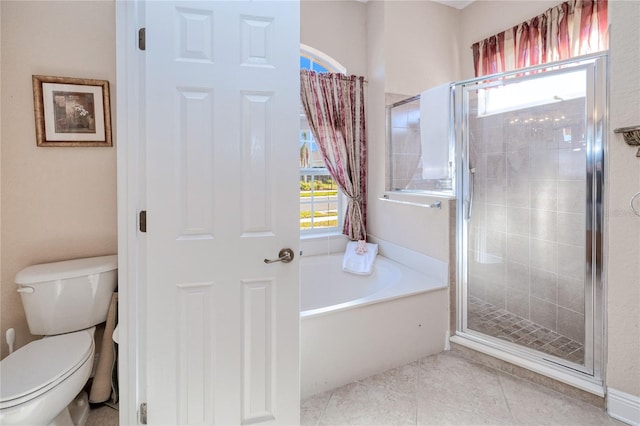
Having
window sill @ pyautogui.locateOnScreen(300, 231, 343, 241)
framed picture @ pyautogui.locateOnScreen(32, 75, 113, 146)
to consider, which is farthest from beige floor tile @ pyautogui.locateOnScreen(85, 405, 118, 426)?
window sill @ pyautogui.locateOnScreen(300, 231, 343, 241)

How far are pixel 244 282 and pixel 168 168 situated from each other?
57cm

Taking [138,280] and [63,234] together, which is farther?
[63,234]

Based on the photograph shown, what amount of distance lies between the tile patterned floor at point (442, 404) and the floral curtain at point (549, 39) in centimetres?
236

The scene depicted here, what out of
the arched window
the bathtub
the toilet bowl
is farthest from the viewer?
the arched window

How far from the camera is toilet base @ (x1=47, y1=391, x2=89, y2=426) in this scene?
153 cm

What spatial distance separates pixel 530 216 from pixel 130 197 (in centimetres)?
258

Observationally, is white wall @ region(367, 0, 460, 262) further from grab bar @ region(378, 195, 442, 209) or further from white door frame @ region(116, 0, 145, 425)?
white door frame @ region(116, 0, 145, 425)

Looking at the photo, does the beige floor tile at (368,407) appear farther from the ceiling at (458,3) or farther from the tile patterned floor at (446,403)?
the ceiling at (458,3)

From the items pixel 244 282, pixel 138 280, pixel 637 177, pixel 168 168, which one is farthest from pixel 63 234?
pixel 637 177

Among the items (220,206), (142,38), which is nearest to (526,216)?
(220,206)

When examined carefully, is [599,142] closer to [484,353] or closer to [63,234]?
[484,353]

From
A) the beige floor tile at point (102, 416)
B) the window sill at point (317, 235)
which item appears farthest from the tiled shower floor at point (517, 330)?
the beige floor tile at point (102, 416)

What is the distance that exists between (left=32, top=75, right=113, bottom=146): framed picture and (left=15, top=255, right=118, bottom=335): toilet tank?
2.28 feet

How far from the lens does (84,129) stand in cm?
187
